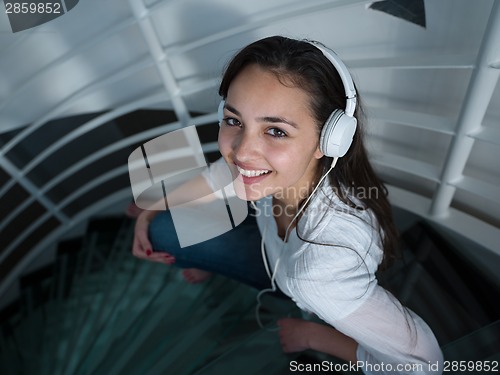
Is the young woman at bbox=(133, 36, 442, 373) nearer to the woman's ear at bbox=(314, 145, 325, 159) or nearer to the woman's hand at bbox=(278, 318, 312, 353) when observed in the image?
the woman's ear at bbox=(314, 145, 325, 159)

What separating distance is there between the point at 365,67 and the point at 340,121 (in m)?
0.26

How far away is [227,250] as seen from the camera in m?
1.23

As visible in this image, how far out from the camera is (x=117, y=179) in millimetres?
2215

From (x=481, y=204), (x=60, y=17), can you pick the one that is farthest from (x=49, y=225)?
(x=481, y=204)

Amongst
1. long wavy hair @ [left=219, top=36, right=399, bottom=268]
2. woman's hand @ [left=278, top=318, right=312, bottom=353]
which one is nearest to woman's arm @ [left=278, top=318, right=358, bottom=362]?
woman's hand @ [left=278, top=318, right=312, bottom=353]

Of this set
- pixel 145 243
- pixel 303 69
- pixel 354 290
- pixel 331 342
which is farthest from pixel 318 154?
pixel 145 243

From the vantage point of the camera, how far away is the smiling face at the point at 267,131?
28.9 inches

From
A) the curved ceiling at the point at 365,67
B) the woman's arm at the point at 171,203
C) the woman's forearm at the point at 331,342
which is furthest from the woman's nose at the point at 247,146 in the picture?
the woman's forearm at the point at 331,342

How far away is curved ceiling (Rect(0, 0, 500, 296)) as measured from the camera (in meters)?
0.91

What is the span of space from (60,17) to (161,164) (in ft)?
1.71

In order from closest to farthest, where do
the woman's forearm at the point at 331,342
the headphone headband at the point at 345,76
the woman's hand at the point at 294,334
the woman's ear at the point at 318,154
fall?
the headphone headband at the point at 345,76 → the woman's ear at the point at 318,154 → the woman's forearm at the point at 331,342 → the woman's hand at the point at 294,334

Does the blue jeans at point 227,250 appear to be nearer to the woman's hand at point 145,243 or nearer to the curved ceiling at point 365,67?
the woman's hand at point 145,243

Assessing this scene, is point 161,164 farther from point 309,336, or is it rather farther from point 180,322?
point 309,336

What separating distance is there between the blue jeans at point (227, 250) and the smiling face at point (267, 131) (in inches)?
16.0
